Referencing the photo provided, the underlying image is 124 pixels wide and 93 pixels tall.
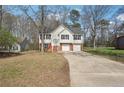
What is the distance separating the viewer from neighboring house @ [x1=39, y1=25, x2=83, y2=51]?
44625 mm

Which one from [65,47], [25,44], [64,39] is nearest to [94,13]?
[65,47]

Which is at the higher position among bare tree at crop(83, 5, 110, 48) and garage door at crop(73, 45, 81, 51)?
bare tree at crop(83, 5, 110, 48)

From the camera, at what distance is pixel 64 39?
1811 inches

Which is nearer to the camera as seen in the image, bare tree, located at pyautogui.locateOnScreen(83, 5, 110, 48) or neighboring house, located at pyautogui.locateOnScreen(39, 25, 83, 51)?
bare tree, located at pyautogui.locateOnScreen(83, 5, 110, 48)

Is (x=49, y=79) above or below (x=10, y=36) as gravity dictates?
below

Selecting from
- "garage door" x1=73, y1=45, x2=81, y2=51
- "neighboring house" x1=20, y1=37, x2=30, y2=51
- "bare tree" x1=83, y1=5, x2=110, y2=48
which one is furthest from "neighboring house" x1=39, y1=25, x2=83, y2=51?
"bare tree" x1=83, y1=5, x2=110, y2=48

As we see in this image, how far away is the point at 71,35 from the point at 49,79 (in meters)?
35.4

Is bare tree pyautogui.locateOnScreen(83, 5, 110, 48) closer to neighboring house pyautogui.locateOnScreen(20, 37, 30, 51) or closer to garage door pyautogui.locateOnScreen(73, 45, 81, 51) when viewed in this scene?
garage door pyautogui.locateOnScreen(73, 45, 81, 51)

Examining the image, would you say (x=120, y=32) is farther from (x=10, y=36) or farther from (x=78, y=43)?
(x=10, y=36)

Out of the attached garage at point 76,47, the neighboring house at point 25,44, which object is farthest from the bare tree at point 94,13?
the neighboring house at point 25,44

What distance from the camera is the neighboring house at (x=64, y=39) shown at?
Answer: 44.6m

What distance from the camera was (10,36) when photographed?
27.8m

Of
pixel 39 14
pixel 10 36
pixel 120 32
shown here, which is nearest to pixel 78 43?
pixel 120 32

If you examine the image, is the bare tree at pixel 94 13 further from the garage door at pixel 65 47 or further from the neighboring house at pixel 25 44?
the neighboring house at pixel 25 44
